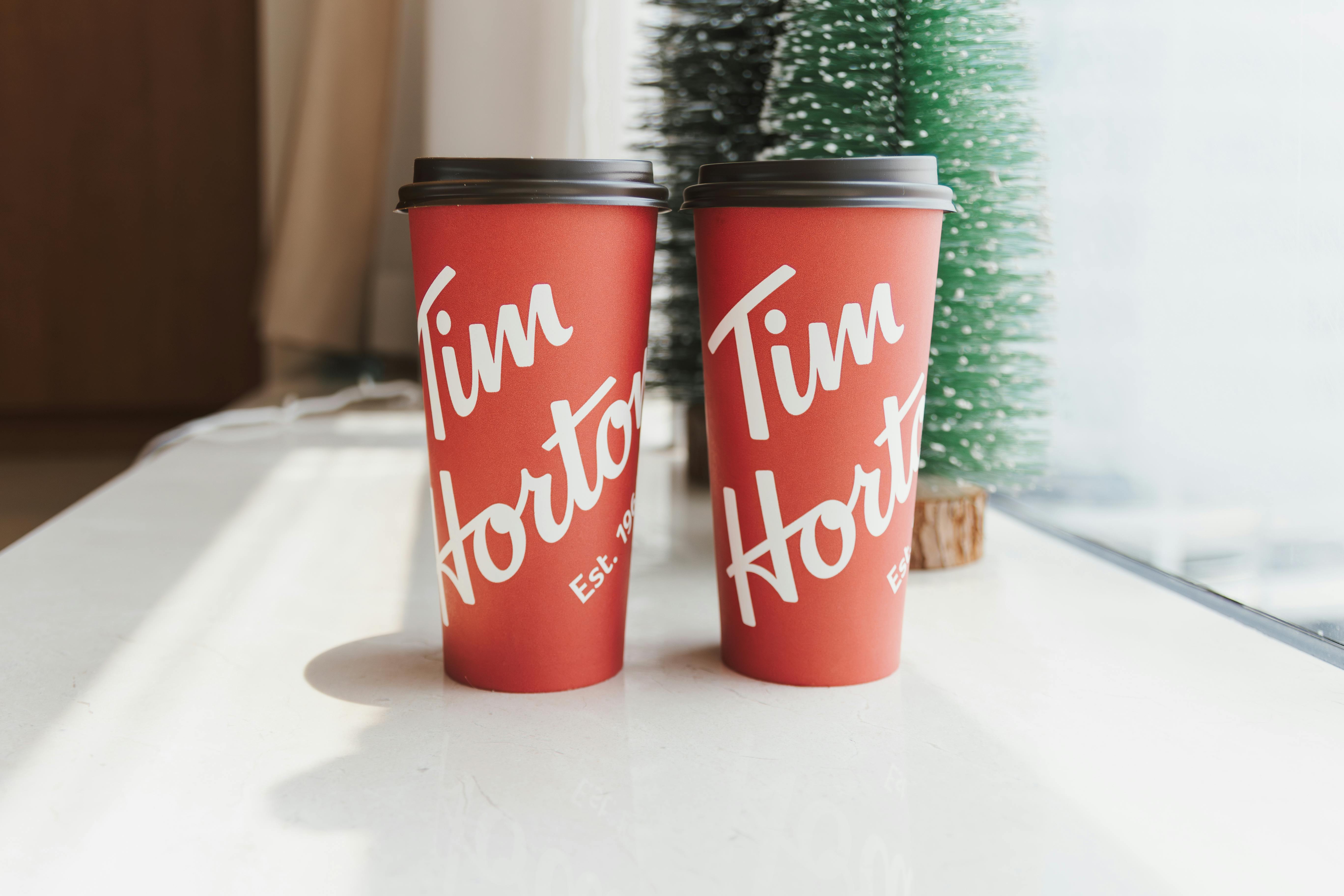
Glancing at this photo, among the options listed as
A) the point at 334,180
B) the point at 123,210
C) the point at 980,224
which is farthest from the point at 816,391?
the point at 123,210

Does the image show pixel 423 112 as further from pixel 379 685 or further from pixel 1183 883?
pixel 1183 883

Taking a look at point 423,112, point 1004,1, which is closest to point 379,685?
point 1004,1

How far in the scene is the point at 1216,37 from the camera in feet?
2.15

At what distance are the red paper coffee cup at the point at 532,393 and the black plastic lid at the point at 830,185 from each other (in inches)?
1.6

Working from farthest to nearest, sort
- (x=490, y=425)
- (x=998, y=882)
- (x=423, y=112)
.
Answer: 1. (x=423, y=112)
2. (x=490, y=425)
3. (x=998, y=882)

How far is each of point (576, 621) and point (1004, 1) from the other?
465mm

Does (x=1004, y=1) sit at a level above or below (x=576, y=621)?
above

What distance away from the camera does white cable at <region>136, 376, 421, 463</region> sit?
47.4 inches

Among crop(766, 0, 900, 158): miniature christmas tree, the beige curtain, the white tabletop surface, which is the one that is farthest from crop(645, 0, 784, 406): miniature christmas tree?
the beige curtain

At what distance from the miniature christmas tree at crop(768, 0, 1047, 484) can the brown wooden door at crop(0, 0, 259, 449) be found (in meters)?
1.70

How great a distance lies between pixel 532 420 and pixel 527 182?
0.11m

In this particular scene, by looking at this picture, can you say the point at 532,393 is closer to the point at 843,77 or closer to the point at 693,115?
the point at 843,77

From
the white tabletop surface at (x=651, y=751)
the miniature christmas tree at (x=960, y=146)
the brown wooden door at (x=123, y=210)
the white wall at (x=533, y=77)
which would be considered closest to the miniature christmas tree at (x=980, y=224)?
the miniature christmas tree at (x=960, y=146)

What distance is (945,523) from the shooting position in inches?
28.4
